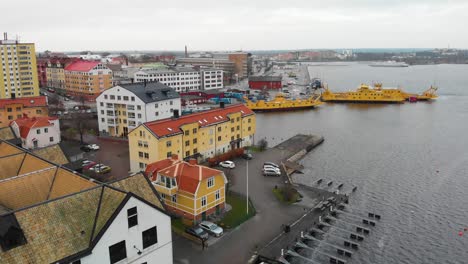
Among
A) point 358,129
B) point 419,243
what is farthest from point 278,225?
point 358,129

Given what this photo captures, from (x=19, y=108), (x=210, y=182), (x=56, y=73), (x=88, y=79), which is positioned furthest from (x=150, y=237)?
(x=56, y=73)

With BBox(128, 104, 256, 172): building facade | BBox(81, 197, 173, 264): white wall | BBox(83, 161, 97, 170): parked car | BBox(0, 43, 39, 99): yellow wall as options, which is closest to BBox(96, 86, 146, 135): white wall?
BBox(128, 104, 256, 172): building facade

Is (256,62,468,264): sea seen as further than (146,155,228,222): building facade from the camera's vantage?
Yes

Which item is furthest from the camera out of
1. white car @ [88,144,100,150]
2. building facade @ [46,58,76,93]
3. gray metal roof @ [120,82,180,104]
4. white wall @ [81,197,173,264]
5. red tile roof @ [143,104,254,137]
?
building facade @ [46,58,76,93]

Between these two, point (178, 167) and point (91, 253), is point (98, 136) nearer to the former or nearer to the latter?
point (178, 167)

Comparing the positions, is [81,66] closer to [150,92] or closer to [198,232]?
[150,92]

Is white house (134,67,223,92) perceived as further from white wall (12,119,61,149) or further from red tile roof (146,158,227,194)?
red tile roof (146,158,227,194)
